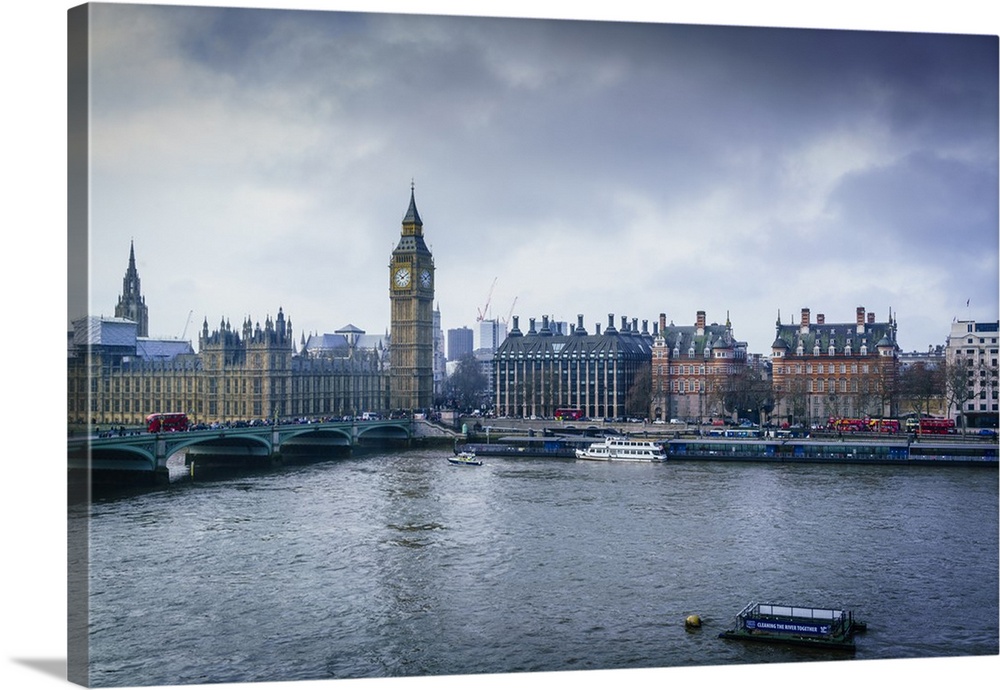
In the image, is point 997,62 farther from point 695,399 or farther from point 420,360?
point 420,360

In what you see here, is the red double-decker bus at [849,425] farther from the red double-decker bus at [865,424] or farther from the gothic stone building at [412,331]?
the gothic stone building at [412,331]

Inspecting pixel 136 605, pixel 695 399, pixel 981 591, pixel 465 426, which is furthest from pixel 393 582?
pixel 695 399

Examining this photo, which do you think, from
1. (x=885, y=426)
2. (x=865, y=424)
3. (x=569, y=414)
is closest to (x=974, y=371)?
(x=885, y=426)

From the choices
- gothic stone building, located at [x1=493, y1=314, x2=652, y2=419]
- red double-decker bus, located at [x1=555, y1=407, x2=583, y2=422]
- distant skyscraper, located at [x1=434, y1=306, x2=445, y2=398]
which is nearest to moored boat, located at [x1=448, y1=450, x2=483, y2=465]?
red double-decker bus, located at [x1=555, y1=407, x2=583, y2=422]

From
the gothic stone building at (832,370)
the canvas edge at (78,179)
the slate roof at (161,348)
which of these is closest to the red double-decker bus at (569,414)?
the gothic stone building at (832,370)

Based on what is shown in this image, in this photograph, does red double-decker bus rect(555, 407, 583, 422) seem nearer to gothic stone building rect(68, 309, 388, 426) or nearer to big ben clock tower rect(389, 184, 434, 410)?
big ben clock tower rect(389, 184, 434, 410)
